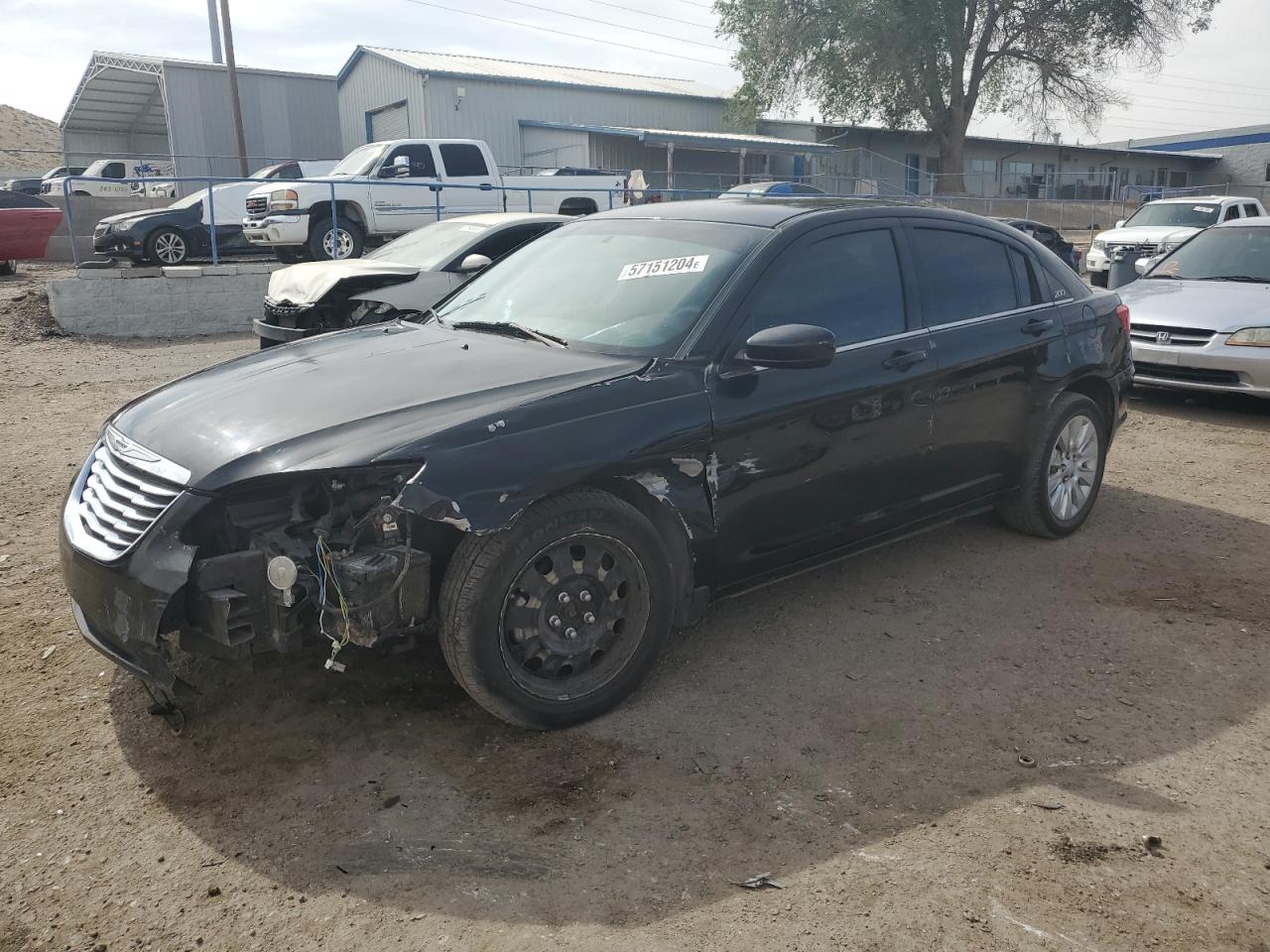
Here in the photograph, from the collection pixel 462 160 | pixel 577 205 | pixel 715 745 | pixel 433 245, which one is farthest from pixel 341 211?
pixel 715 745

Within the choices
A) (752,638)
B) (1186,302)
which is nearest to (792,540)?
(752,638)

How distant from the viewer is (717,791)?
296 centimetres

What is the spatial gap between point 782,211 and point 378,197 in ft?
39.5

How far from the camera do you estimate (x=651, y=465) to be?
332cm

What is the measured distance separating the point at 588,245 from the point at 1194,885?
3.21 metres

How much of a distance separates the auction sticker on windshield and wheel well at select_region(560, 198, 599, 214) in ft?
49.2

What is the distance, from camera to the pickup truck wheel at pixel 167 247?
15109 mm

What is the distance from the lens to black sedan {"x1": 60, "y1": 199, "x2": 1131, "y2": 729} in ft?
9.53

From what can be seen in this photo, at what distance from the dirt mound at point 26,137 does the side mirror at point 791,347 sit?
67676 mm

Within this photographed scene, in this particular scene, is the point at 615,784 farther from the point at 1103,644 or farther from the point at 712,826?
the point at 1103,644

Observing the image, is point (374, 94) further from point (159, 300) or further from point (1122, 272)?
point (1122, 272)

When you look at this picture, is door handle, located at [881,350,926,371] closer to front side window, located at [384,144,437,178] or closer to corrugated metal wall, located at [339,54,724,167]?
front side window, located at [384,144,437,178]

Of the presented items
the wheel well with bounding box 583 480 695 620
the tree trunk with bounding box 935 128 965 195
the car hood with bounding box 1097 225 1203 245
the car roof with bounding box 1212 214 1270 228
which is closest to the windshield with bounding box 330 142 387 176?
the car roof with bounding box 1212 214 1270 228

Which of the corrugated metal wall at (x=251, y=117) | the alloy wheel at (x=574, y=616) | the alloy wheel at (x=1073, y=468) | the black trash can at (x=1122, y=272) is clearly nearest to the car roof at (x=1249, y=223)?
the black trash can at (x=1122, y=272)
